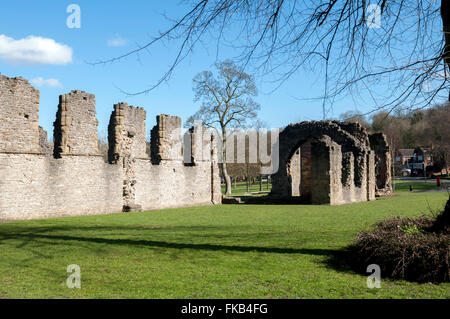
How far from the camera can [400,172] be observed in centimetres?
6569

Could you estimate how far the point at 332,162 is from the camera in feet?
72.1

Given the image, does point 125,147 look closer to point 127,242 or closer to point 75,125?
point 75,125

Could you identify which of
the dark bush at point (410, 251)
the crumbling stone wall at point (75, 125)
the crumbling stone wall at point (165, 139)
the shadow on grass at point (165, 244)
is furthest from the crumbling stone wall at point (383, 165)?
the dark bush at point (410, 251)

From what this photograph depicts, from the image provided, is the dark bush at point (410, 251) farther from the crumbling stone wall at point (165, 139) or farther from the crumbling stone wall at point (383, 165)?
the crumbling stone wall at point (383, 165)

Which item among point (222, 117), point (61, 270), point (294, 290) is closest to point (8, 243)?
point (61, 270)

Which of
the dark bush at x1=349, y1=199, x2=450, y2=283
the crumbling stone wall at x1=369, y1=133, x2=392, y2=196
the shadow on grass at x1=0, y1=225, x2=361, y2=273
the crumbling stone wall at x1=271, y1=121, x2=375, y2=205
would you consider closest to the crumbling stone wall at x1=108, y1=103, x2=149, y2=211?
the shadow on grass at x1=0, y1=225, x2=361, y2=273

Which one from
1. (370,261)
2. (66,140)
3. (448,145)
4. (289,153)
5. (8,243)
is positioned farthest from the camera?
(448,145)

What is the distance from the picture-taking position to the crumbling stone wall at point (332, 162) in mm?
Answer: 22031

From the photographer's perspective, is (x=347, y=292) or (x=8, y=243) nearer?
(x=347, y=292)

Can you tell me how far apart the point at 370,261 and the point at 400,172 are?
2570 inches

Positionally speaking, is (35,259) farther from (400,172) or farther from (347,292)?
(400,172)

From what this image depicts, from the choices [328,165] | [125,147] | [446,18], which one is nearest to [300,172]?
[328,165]

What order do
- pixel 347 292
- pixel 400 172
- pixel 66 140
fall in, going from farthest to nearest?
pixel 400 172 → pixel 66 140 → pixel 347 292
